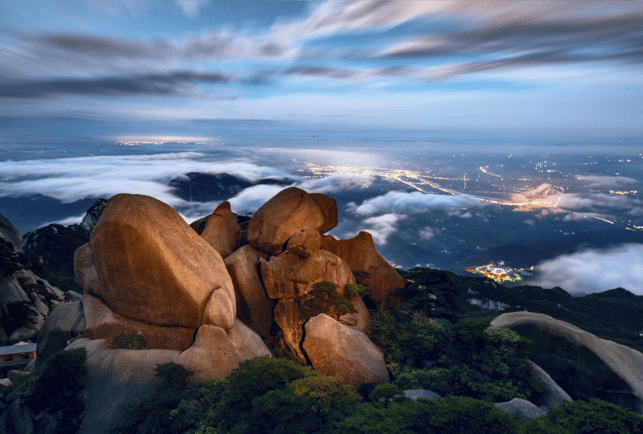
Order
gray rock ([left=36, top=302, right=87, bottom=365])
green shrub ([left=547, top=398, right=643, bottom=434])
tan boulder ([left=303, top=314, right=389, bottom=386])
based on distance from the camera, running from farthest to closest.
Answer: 1. gray rock ([left=36, top=302, right=87, bottom=365])
2. tan boulder ([left=303, top=314, right=389, bottom=386])
3. green shrub ([left=547, top=398, right=643, bottom=434])

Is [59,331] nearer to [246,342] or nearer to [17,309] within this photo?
[246,342]

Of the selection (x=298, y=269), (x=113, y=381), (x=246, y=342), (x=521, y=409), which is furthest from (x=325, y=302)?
(x=113, y=381)

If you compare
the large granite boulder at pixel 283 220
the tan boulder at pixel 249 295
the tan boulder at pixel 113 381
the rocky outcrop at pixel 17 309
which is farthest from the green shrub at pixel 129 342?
the rocky outcrop at pixel 17 309

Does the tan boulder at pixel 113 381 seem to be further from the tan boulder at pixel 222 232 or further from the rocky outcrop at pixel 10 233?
the rocky outcrop at pixel 10 233

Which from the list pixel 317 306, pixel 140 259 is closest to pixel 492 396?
pixel 317 306

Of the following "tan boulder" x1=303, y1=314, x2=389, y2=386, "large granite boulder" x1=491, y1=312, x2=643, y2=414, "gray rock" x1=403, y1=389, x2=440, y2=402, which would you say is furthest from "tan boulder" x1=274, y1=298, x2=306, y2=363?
"large granite boulder" x1=491, y1=312, x2=643, y2=414

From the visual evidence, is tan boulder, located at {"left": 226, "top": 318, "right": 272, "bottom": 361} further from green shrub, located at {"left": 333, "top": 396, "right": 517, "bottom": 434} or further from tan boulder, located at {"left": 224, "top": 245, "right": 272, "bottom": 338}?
green shrub, located at {"left": 333, "top": 396, "right": 517, "bottom": 434}
